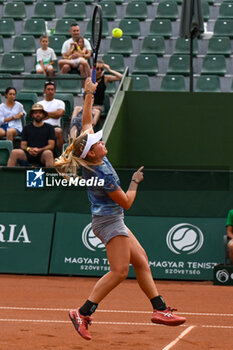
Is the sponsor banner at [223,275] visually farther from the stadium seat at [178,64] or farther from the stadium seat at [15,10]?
the stadium seat at [15,10]

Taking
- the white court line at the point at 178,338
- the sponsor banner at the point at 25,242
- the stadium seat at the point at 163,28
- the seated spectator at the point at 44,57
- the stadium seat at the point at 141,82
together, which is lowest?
the sponsor banner at the point at 25,242

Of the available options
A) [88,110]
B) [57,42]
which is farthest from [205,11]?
[88,110]

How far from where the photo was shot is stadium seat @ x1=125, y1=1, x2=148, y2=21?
17.8 metres

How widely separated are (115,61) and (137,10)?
7.62 ft

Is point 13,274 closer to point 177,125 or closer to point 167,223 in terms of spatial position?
point 167,223

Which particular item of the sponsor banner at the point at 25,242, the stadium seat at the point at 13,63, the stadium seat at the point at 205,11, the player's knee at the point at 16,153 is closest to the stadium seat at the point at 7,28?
the stadium seat at the point at 13,63

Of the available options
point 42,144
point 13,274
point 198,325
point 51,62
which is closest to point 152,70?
point 51,62

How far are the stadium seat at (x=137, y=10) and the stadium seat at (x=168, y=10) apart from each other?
333 millimetres

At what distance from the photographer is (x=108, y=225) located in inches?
247

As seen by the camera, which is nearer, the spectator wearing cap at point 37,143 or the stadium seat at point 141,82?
the spectator wearing cap at point 37,143

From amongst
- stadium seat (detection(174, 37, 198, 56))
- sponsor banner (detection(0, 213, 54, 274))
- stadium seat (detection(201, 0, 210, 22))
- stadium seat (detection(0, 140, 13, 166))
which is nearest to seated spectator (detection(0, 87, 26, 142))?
stadium seat (detection(0, 140, 13, 166))

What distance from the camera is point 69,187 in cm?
1180

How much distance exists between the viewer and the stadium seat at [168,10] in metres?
17.6

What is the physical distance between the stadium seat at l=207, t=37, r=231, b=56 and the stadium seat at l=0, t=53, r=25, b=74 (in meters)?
4.08
